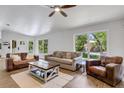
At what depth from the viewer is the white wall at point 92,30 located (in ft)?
9.94

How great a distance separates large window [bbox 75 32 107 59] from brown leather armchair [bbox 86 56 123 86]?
23 centimetres

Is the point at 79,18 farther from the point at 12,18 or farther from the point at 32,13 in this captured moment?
the point at 12,18

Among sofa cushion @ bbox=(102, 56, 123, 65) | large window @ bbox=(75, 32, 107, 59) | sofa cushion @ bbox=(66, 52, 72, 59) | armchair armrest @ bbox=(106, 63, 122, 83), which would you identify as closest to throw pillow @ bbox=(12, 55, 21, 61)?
sofa cushion @ bbox=(66, 52, 72, 59)

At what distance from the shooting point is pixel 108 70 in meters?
2.49

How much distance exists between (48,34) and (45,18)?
485mm

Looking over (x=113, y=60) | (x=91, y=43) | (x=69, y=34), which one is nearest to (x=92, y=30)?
(x=91, y=43)

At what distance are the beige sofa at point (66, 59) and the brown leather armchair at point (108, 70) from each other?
1.92 ft

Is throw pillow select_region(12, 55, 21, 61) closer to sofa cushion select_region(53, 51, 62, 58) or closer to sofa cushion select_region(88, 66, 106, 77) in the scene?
sofa cushion select_region(53, 51, 62, 58)

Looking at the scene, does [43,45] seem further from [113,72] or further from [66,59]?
[113,72]

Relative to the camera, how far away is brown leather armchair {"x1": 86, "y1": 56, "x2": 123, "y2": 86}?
2.42 metres

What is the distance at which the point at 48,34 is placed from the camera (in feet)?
9.98

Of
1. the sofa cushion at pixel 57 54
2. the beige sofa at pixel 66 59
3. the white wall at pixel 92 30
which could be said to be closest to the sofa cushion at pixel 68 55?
the beige sofa at pixel 66 59

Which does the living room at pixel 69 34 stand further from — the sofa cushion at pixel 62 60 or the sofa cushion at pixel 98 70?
the sofa cushion at pixel 62 60

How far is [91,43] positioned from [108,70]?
82 cm
